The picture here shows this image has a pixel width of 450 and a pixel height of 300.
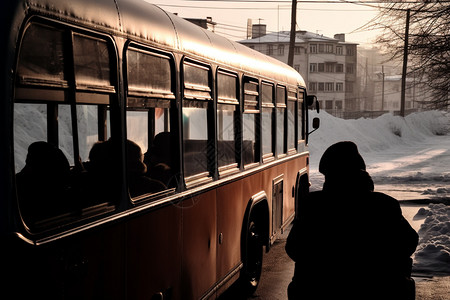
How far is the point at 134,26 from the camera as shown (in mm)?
4082

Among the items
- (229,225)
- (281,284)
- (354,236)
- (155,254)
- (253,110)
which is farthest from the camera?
(281,284)

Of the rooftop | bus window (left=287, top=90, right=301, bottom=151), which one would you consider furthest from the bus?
the rooftop

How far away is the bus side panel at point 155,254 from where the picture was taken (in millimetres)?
3910

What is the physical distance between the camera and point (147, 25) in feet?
14.2

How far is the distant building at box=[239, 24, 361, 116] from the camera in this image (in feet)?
335

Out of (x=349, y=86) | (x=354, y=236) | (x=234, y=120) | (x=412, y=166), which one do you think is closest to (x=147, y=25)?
(x=354, y=236)

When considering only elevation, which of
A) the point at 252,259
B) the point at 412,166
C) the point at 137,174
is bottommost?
the point at 412,166

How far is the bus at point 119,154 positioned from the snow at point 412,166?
4182 millimetres

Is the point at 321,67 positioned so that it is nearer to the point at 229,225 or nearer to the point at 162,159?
the point at 229,225

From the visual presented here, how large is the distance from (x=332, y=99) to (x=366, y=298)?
104484mm

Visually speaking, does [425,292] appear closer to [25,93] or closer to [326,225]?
[326,225]

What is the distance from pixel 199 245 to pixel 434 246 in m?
5.75

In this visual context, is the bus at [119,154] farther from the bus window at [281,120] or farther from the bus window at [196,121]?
the bus window at [281,120]

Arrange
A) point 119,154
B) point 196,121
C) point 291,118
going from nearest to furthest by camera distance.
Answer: point 119,154 < point 196,121 < point 291,118
